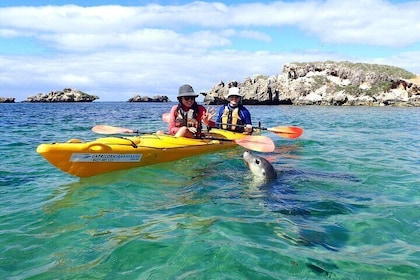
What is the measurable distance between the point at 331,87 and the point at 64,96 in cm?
7823

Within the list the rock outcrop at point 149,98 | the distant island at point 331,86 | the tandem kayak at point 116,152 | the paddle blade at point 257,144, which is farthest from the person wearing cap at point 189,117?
the rock outcrop at point 149,98

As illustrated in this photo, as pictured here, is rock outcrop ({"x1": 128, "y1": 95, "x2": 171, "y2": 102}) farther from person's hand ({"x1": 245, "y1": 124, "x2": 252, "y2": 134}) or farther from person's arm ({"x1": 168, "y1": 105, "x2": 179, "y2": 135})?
person's arm ({"x1": 168, "y1": 105, "x2": 179, "y2": 135})

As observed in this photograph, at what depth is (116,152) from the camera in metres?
7.96

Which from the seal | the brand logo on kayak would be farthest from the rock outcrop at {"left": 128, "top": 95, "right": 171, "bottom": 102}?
the seal

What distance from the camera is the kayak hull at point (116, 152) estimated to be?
23.9 feet

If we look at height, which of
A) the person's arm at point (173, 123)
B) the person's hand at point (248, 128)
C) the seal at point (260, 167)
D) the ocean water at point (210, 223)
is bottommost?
the ocean water at point (210, 223)

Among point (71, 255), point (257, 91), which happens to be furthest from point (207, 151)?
point (257, 91)

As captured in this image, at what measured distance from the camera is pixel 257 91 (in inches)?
2655

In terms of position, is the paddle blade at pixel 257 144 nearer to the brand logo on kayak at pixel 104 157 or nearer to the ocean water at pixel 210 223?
the ocean water at pixel 210 223

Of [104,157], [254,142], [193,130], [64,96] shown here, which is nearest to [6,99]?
[64,96]

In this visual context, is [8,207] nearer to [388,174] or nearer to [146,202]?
[146,202]

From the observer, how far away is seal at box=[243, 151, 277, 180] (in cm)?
730

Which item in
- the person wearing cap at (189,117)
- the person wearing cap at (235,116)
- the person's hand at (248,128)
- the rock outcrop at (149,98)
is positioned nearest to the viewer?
the person wearing cap at (189,117)

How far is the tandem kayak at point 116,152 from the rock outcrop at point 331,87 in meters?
56.6
